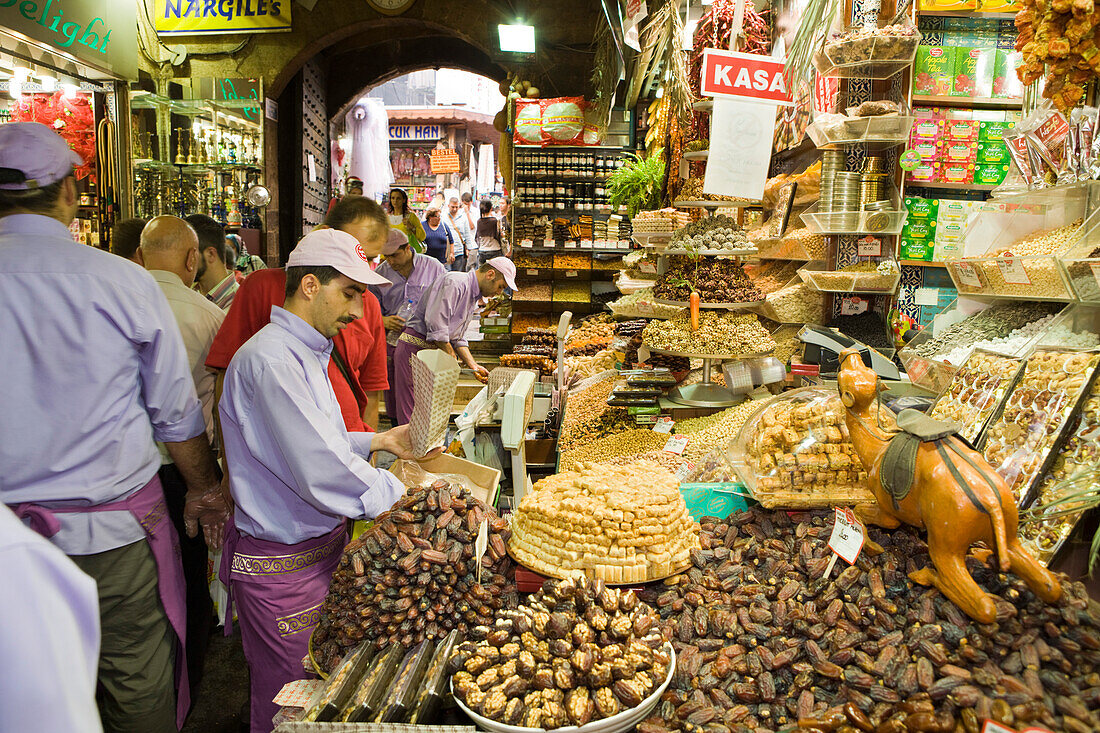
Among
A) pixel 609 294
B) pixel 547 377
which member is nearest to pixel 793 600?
pixel 547 377

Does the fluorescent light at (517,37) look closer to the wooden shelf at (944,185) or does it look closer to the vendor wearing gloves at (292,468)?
the wooden shelf at (944,185)

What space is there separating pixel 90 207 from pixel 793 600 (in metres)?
6.49

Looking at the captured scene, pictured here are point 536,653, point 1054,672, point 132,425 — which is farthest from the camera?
point 132,425

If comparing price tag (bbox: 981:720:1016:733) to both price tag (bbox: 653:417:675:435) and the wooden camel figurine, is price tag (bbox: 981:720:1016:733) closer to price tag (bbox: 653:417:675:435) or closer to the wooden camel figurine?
the wooden camel figurine

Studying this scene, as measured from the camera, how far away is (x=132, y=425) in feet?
7.06

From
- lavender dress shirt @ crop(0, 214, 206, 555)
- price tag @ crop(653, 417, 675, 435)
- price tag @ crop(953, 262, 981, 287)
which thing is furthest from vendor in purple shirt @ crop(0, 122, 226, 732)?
price tag @ crop(953, 262, 981, 287)

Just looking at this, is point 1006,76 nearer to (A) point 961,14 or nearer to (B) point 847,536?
(A) point 961,14

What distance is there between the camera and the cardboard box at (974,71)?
3.83m

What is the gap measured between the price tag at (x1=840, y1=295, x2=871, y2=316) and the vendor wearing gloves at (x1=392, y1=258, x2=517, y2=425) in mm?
2338

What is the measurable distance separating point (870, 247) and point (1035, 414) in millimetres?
2279

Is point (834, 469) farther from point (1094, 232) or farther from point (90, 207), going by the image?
point (90, 207)

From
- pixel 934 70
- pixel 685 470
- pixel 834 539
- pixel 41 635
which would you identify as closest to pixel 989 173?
pixel 934 70

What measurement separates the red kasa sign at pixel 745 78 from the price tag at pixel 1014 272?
53.3 inches

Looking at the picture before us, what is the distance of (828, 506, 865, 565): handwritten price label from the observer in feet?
5.14
